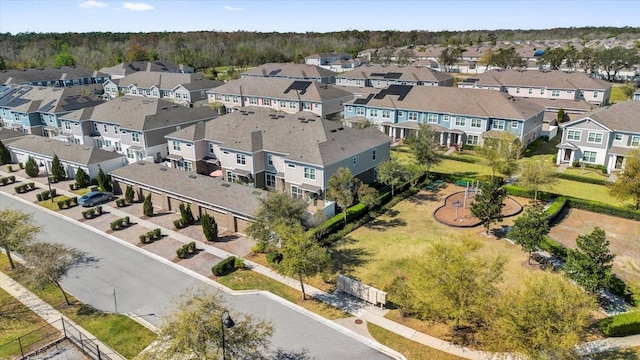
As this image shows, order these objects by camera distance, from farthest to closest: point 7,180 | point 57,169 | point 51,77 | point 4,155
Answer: point 51,77 < point 4,155 < point 7,180 < point 57,169

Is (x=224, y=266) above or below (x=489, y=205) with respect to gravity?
below

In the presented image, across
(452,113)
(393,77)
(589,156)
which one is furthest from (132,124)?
(393,77)

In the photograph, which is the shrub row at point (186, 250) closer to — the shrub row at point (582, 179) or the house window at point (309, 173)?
the house window at point (309, 173)

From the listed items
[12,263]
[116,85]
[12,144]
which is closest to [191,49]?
[116,85]

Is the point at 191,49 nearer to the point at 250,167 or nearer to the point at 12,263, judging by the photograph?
the point at 250,167

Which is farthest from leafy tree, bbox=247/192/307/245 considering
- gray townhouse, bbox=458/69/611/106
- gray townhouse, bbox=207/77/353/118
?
gray townhouse, bbox=458/69/611/106

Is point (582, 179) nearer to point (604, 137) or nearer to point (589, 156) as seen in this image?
point (589, 156)
